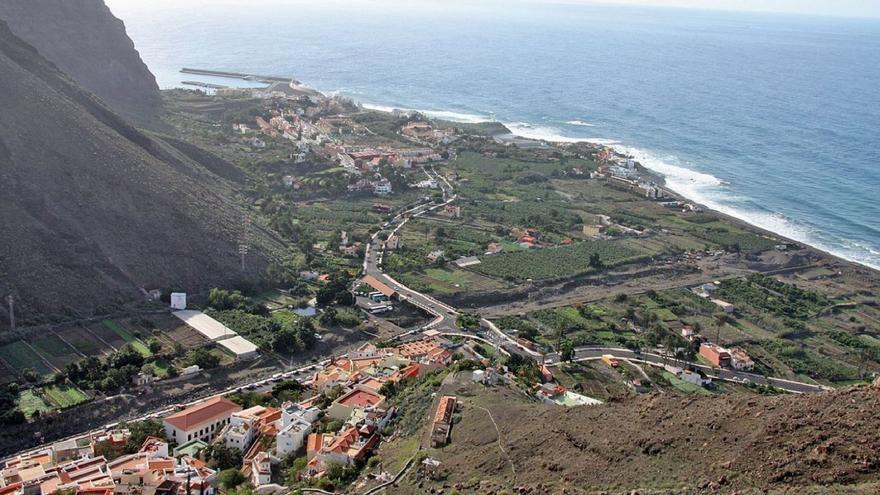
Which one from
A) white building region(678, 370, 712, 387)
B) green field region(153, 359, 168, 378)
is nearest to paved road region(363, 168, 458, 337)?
white building region(678, 370, 712, 387)

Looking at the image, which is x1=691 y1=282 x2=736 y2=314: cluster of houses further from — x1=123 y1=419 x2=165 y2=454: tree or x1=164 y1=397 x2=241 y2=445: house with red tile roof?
x1=123 y1=419 x2=165 y2=454: tree

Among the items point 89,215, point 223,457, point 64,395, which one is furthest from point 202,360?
point 89,215

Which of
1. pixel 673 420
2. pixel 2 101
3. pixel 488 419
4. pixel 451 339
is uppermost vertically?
pixel 2 101

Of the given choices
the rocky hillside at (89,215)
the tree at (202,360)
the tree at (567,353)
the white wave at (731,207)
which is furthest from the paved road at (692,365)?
the white wave at (731,207)

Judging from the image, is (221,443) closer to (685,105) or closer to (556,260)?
(556,260)

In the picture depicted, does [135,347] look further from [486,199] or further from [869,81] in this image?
[869,81]

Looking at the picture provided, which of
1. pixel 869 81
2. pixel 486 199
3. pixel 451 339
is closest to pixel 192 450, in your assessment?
pixel 451 339

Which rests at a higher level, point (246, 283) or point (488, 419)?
point (488, 419)
